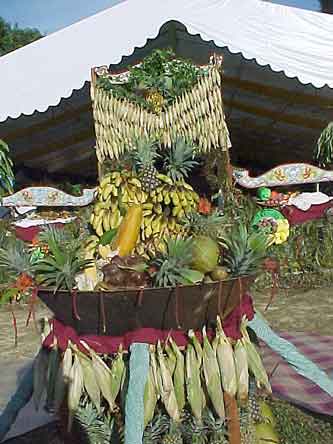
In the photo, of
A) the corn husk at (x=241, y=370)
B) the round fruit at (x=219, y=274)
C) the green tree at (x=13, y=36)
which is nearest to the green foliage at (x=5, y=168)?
the round fruit at (x=219, y=274)

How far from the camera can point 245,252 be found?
1.96 m

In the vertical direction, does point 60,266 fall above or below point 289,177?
below

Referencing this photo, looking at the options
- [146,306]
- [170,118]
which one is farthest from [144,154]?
[170,118]

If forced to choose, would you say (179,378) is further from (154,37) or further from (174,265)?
(154,37)

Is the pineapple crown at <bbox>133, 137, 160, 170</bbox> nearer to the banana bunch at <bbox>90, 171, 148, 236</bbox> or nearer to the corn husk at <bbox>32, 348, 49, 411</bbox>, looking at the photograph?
the banana bunch at <bbox>90, 171, 148, 236</bbox>

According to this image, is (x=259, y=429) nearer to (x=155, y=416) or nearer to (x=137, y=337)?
(x=155, y=416)

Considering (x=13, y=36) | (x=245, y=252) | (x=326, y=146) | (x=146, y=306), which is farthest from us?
(x=13, y=36)

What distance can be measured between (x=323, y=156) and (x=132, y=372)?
624 centimetres

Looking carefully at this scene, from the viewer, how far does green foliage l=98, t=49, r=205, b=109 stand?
581cm

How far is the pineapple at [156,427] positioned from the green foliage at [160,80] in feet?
13.5

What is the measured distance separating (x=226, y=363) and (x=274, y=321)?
3736 mm

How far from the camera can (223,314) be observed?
77.7 inches

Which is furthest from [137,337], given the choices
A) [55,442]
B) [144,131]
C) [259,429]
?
[144,131]

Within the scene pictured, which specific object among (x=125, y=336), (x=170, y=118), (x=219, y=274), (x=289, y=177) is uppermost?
(x=170, y=118)
